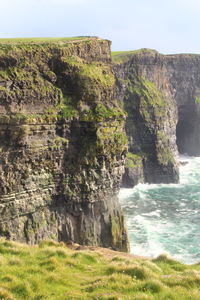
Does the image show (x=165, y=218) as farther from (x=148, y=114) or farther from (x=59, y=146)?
(x=148, y=114)

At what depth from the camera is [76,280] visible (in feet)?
47.4

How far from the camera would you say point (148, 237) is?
47.7 metres

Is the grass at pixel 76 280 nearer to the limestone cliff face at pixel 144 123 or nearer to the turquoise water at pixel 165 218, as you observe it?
the turquoise water at pixel 165 218

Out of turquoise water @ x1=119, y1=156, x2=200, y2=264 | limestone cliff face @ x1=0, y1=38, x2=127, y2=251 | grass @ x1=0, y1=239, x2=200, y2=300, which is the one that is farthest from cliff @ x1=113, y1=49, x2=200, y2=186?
grass @ x1=0, y1=239, x2=200, y2=300

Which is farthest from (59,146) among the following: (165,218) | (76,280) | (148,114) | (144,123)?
(148,114)

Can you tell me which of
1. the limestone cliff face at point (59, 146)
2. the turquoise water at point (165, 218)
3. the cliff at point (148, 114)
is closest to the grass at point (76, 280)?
the limestone cliff face at point (59, 146)

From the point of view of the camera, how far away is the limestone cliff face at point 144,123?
8156 centimetres

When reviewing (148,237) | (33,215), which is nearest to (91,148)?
(33,215)

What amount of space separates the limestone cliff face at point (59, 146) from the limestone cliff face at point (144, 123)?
132ft

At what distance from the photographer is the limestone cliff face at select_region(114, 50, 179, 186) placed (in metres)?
81.6

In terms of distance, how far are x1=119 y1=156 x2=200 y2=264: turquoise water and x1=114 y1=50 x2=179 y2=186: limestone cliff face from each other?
3861 mm

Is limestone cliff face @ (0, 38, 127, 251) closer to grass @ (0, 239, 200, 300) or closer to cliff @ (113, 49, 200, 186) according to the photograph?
grass @ (0, 239, 200, 300)

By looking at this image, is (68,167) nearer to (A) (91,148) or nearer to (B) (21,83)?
(A) (91,148)

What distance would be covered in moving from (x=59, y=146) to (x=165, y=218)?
30.0 m
